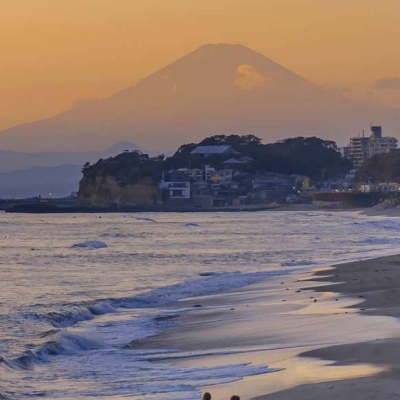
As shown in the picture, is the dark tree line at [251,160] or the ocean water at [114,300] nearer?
the ocean water at [114,300]

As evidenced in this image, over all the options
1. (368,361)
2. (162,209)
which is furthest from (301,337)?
(162,209)

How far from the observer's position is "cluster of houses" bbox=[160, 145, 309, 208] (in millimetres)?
156250

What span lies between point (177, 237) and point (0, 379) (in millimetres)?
44743

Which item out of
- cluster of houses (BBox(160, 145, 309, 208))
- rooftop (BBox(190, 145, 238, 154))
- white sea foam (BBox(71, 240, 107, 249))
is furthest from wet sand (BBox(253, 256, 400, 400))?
rooftop (BBox(190, 145, 238, 154))

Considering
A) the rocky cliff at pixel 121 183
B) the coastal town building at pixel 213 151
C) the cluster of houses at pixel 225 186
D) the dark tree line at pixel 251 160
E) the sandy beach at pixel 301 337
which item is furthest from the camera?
the coastal town building at pixel 213 151

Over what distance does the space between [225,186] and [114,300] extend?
13745cm

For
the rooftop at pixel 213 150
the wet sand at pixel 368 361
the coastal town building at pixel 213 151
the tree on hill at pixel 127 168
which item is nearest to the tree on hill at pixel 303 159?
the coastal town building at pixel 213 151

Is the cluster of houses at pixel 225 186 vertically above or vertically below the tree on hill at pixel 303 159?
below

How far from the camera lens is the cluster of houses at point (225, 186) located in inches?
6152

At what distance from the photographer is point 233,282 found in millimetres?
26781

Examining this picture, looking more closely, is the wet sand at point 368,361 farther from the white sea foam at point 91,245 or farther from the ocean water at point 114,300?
the white sea foam at point 91,245

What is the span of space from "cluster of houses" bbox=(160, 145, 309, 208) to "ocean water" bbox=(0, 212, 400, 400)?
104 metres

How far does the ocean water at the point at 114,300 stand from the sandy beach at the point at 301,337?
0.44 metres

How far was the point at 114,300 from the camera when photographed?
73.7 ft
